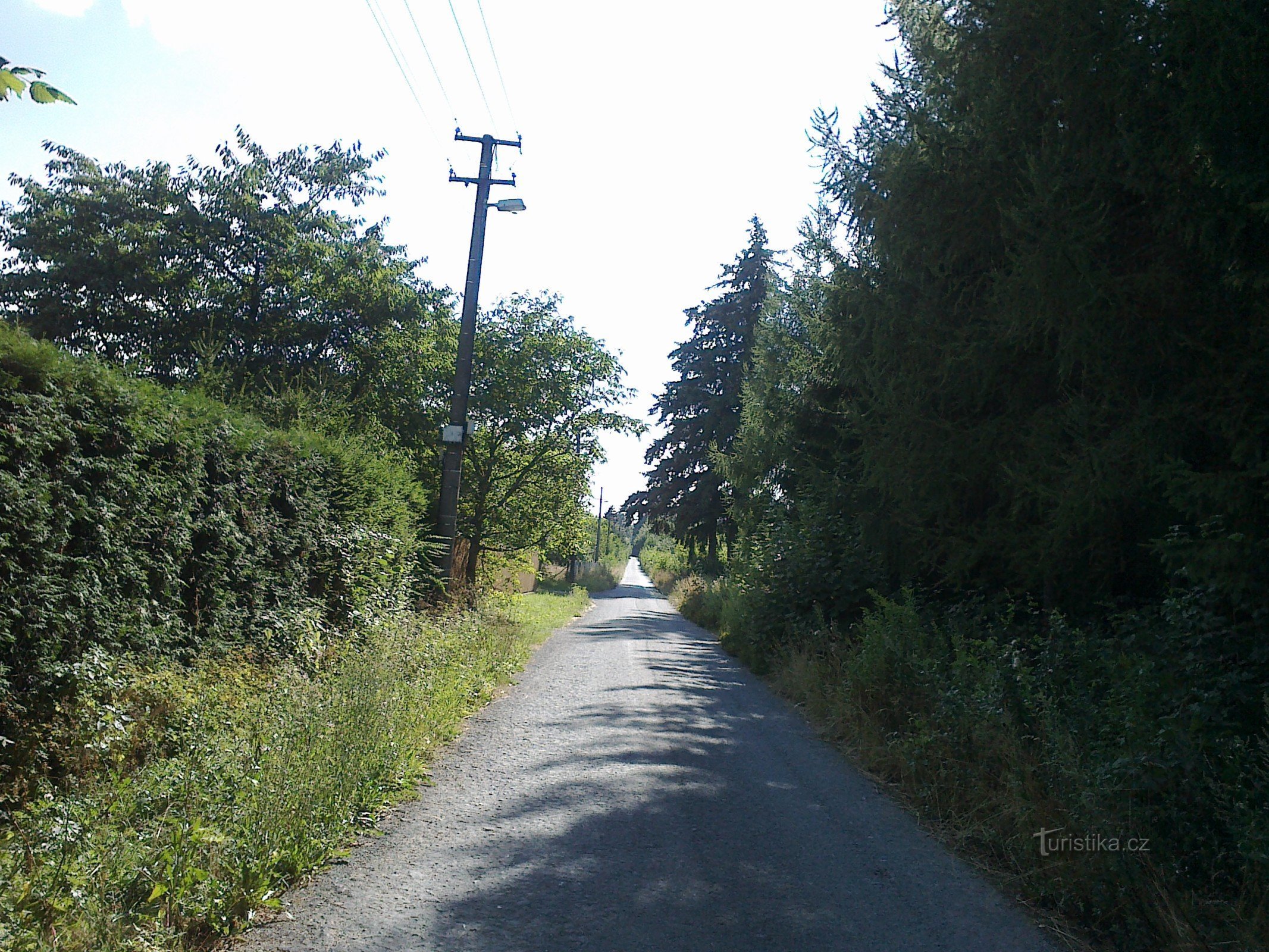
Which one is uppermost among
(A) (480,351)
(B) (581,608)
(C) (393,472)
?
(A) (480,351)

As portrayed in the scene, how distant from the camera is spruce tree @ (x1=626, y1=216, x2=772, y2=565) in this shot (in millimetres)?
32781

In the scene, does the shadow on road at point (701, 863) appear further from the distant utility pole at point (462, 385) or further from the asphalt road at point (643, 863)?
the distant utility pole at point (462, 385)

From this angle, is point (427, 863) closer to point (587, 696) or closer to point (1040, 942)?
point (1040, 942)

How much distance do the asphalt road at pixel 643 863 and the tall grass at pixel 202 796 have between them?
0.26 metres

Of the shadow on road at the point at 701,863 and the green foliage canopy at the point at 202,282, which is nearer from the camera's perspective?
the shadow on road at the point at 701,863

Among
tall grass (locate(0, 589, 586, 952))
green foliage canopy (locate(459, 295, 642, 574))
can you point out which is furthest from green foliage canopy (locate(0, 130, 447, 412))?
tall grass (locate(0, 589, 586, 952))

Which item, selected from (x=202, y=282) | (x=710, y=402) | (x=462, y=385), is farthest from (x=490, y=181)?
(x=710, y=402)

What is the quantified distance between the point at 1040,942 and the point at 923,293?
5926 mm

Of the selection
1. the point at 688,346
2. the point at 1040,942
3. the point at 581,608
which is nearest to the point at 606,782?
the point at 1040,942

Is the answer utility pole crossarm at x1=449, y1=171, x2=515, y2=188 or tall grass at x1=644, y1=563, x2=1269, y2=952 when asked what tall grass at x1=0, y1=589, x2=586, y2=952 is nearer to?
tall grass at x1=644, y1=563, x2=1269, y2=952

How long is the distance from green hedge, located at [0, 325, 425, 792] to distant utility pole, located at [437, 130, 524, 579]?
3.87 metres

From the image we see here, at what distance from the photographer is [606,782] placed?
6.44m

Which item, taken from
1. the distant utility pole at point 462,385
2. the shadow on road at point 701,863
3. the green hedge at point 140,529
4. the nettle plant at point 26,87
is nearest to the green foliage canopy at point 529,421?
the distant utility pole at point 462,385

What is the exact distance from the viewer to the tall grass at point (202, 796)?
3549 millimetres
